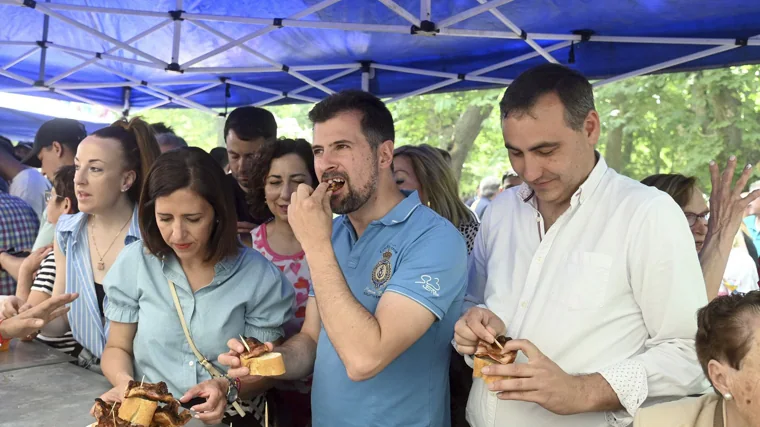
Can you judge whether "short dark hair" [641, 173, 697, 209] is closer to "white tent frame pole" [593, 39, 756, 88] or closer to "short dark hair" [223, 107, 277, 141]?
"white tent frame pole" [593, 39, 756, 88]

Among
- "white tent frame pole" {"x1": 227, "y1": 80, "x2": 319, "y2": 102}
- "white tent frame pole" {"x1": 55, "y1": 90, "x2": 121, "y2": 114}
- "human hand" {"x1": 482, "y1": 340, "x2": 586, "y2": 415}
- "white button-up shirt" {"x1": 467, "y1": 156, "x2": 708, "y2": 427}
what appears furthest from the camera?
"white tent frame pole" {"x1": 55, "y1": 90, "x2": 121, "y2": 114}

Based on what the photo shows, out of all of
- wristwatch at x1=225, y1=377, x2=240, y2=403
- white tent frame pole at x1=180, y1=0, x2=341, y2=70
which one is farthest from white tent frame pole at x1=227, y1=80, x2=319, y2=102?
wristwatch at x1=225, y1=377, x2=240, y2=403

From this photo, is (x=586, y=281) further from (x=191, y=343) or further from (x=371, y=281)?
(x=191, y=343)

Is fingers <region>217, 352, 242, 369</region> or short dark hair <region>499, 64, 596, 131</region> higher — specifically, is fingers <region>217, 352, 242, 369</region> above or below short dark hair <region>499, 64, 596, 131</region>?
below

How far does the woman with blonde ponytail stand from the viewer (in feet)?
10.4

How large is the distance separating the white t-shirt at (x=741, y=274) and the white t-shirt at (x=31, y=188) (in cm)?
620

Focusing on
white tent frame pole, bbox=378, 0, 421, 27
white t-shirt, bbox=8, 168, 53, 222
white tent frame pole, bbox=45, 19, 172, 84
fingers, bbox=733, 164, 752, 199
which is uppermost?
white tent frame pole, bbox=45, 19, 172, 84

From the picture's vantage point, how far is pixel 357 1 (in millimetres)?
4953

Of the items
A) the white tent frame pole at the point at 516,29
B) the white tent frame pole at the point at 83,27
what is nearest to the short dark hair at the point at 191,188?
the white tent frame pole at the point at 516,29

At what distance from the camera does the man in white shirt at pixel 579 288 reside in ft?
6.77

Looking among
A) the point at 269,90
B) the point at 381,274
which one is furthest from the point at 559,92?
the point at 269,90

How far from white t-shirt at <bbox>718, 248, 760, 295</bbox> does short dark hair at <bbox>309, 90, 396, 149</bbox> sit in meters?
4.74

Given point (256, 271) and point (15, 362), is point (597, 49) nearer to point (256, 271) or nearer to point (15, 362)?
point (256, 271)

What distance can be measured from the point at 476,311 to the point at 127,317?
1477mm
